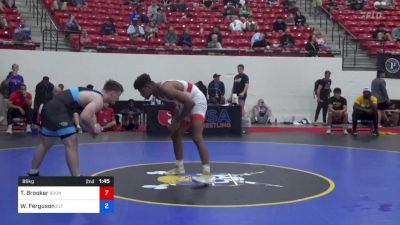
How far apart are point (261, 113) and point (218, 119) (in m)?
3.39

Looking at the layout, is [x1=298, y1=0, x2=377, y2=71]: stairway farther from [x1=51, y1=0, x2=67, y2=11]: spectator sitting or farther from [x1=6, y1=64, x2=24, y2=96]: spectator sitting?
[x1=6, y1=64, x2=24, y2=96]: spectator sitting

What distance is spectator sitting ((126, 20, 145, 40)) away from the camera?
18.2 meters

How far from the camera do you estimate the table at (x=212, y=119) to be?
45.5 ft

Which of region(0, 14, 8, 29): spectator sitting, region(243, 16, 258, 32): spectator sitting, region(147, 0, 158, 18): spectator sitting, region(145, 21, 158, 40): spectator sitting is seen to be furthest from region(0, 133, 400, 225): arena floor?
region(147, 0, 158, 18): spectator sitting

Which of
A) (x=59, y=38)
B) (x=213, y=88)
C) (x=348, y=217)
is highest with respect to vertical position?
(x=59, y=38)

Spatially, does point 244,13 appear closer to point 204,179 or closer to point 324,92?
point 324,92

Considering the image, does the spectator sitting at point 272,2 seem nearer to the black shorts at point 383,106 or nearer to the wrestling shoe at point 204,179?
the black shorts at point 383,106

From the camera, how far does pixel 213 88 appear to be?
53.8 feet

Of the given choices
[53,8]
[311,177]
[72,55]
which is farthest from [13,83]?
[311,177]

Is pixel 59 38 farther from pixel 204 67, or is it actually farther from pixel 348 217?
pixel 348 217

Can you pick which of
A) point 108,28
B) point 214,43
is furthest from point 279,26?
point 108,28

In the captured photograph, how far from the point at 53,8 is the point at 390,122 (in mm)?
10722

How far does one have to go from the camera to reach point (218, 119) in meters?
14.0

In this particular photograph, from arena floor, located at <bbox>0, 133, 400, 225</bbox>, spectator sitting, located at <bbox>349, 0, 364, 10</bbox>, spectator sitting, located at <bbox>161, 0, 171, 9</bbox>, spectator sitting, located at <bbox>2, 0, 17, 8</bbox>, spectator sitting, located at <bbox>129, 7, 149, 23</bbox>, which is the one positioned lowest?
arena floor, located at <bbox>0, 133, 400, 225</bbox>
